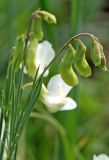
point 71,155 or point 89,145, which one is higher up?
point 71,155

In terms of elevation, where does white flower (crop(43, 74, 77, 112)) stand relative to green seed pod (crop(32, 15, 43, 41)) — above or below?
below

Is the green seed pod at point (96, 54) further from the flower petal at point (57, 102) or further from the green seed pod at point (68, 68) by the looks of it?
the flower petal at point (57, 102)

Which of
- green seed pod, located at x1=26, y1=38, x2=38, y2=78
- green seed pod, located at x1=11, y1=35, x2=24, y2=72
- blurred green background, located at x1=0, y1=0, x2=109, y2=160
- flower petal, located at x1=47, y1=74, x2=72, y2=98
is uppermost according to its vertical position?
green seed pod, located at x1=11, y1=35, x2=24, y2=72

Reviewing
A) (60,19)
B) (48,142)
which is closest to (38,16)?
(48,142)

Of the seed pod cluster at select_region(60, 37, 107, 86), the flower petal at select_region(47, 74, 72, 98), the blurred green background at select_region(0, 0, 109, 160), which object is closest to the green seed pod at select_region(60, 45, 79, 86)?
the seed pod cluster at select_region(60, 37, 107, 86)

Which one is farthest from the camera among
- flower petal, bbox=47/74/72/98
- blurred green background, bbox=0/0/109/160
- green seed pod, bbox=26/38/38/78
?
blurred green background, bbox=0/0/109/160

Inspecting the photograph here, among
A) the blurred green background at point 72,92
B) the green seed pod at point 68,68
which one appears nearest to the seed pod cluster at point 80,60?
the green seed pod at point 68,68

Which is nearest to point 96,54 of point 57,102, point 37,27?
point 37,27

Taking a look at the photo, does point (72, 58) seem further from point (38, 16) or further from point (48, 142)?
point (48, 142)

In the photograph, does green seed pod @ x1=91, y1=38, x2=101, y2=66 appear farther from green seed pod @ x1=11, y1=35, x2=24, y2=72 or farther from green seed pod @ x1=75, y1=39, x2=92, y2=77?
green seed pod @ x1=11, y1=35, x2=24, y2=72
